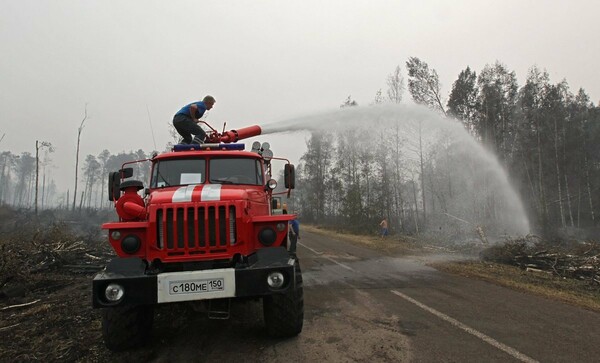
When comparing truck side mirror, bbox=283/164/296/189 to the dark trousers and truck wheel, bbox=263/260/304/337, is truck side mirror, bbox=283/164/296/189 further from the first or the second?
truck wheel, bbox=263/260/304/337

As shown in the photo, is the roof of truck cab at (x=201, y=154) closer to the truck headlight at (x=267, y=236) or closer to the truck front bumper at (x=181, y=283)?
the truck headlight at (x=267, y=236)

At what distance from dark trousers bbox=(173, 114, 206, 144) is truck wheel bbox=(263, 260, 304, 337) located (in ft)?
11.8

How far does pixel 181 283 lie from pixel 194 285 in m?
0.14

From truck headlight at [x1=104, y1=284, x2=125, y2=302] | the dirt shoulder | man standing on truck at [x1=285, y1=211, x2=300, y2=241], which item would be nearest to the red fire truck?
truck headlight at [x1=104, y1=284, x2=125, y2=302]

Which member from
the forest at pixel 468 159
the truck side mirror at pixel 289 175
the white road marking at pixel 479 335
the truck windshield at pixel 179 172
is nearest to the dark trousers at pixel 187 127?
the truck windshield at pixel 179 172

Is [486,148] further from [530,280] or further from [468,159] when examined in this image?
[530,280]

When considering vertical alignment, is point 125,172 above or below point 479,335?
above

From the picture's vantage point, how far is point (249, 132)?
332 inches

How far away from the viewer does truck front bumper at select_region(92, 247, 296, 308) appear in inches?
152

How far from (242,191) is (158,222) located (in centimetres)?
116

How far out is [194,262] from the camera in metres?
4.30

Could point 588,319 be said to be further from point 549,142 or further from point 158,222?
point 549,142

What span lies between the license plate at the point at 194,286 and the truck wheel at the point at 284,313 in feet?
2.96

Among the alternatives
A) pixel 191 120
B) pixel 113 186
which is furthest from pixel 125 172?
pixel 191 120
